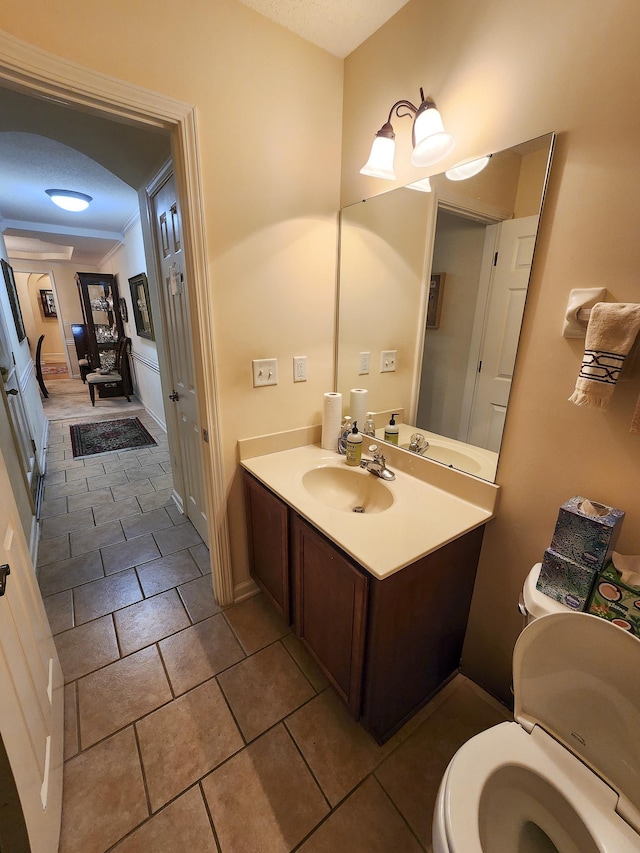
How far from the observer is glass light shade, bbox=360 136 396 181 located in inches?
49.6

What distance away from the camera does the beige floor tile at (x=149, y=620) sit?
1659mm

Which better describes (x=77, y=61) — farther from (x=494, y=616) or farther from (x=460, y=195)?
(x=494, y=616)

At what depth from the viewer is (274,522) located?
59.4 inches

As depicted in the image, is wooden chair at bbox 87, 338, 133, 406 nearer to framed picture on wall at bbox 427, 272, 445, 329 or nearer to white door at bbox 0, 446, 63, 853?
white door at bbox 0, 446, 63, 853

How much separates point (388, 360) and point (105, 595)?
1.95m

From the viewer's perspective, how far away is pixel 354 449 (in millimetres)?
1577

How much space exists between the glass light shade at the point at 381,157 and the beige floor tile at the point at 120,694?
219cm

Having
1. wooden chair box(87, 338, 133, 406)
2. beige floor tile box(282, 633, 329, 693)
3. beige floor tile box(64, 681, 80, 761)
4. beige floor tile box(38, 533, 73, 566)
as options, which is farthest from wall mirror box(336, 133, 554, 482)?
wooden chair box(87, 338, 133, 406)

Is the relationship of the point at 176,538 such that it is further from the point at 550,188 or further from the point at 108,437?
the point at 550,188

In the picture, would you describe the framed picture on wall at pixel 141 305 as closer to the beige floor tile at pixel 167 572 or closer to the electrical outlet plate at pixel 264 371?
the beige floor tile at pixel 167 572

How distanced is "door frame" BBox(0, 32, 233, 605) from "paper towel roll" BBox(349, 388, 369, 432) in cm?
65

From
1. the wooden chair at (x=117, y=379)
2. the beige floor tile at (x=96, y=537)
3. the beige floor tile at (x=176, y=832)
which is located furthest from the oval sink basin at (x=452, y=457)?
the wooden chair at (x=117, y=379)

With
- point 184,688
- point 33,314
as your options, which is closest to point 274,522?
point 184,688

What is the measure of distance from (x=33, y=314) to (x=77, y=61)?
10431 millimetres
